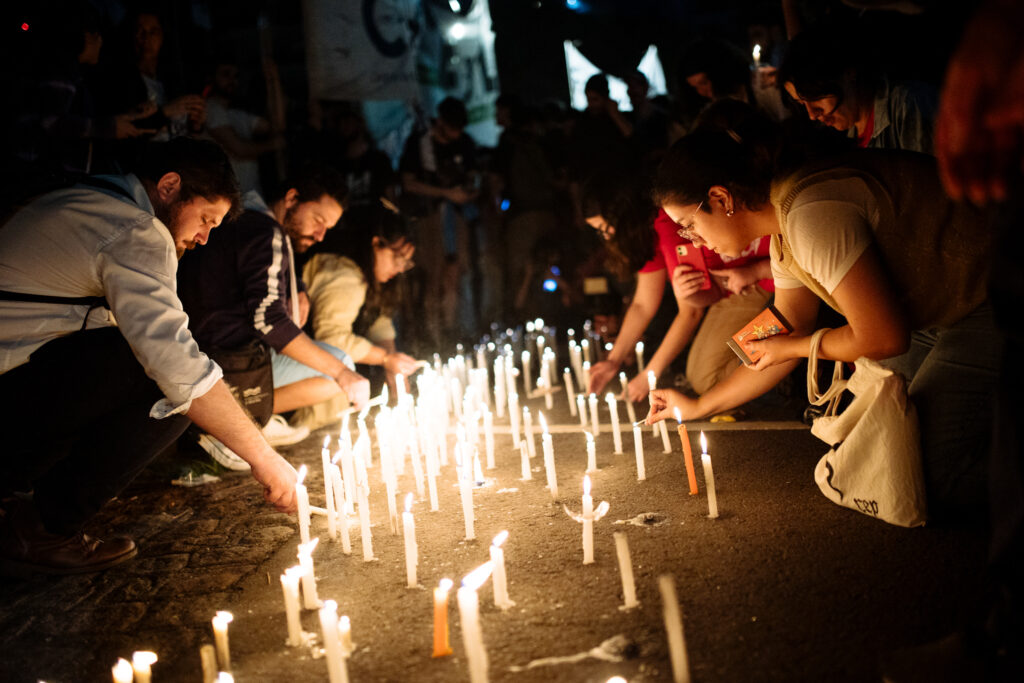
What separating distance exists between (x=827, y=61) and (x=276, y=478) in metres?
3.46

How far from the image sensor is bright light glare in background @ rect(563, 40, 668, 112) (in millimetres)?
12384

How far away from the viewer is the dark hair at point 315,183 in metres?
5.63

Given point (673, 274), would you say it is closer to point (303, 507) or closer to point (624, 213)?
point (624, 213)

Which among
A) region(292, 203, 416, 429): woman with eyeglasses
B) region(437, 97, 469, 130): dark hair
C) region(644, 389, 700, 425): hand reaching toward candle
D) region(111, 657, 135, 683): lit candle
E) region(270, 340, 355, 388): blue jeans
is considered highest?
region(437, 97, 469, 130): dark hair

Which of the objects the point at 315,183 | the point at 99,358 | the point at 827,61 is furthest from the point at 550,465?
the point at 315,183

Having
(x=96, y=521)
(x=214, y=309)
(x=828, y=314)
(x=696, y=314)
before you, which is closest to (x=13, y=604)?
(x=96, y=521)

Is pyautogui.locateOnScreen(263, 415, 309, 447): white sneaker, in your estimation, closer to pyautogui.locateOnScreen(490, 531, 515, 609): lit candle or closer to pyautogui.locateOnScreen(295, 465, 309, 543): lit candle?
pyautogui.locateOnScreen(295, 465, 309, 543): lit candle

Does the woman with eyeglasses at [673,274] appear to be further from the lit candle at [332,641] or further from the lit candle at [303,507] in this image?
the lit candle at [332,641]

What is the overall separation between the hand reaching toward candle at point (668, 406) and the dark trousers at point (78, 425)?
2271mm

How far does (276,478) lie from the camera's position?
354 cm

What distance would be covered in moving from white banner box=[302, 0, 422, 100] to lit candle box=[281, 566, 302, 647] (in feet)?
22.2

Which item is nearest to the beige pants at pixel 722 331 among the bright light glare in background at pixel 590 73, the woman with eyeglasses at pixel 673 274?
the woman with eyeglasses at pixel 673 274

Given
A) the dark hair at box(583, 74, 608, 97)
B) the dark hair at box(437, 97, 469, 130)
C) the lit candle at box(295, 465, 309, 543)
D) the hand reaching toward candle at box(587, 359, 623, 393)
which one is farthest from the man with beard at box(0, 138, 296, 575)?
the dark hair at box(437, 97, 469, 130)

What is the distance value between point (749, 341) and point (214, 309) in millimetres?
3238
